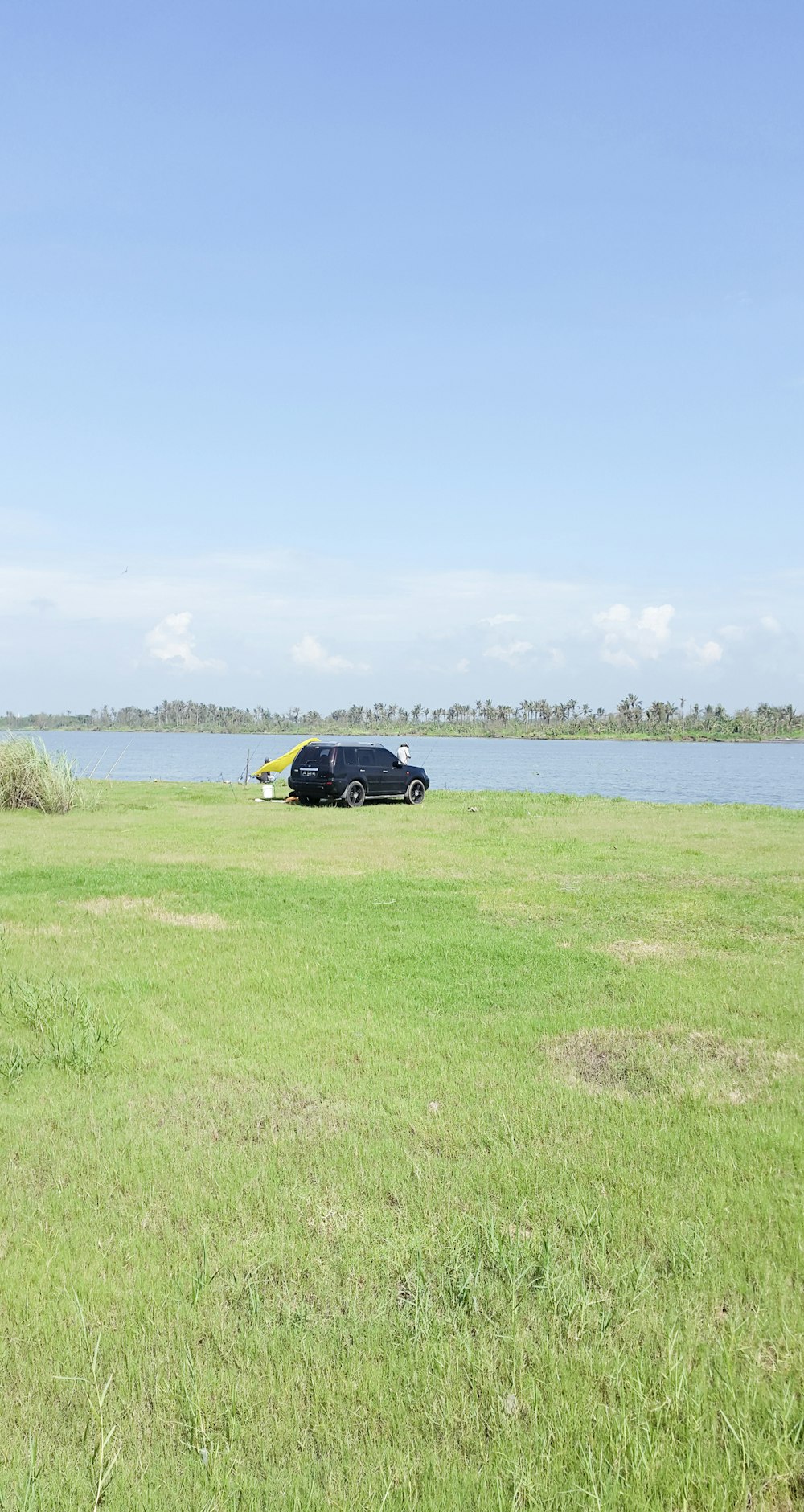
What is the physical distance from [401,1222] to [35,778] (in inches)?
1022

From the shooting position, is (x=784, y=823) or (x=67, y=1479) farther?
(x=784, y=823)

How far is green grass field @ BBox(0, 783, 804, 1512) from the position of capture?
10.4ft

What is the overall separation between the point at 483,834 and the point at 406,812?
6396 millimetres

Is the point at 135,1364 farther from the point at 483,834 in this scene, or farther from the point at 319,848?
the point at 483,834

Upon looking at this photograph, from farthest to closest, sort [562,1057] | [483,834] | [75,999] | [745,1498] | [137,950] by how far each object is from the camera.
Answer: [483,834], [137,950], [75,999], [562,1057], [745,1498]

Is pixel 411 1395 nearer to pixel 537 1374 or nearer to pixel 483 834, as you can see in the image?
pixel 537 1374

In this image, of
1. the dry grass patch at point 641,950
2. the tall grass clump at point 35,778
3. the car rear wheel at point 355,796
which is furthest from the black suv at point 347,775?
the dry grass patch at point 641,950

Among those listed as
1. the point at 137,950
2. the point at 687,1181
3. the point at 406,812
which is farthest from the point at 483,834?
the point at 687,1181

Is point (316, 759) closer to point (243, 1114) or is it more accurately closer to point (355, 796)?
point (355, 796)

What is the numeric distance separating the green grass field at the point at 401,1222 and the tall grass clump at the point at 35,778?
18.0 metres

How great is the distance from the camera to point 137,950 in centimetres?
1046

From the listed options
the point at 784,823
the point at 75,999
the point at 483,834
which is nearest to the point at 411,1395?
the point at 75,999

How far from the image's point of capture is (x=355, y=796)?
30.5m

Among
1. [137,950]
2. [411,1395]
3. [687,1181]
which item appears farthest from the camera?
[137,950]
